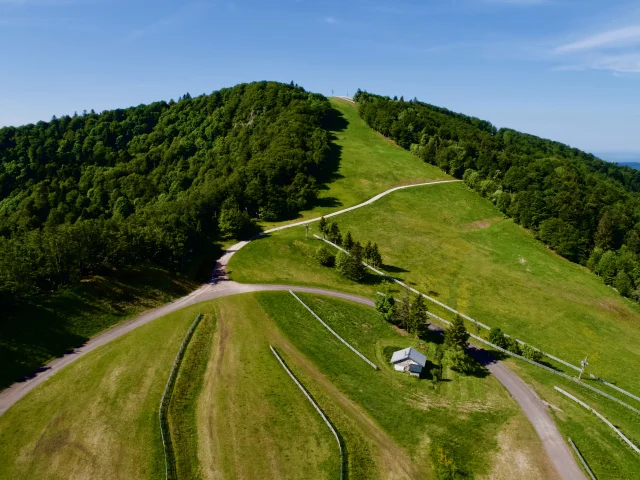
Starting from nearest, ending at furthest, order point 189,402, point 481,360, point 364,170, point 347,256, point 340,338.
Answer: point 189,402 → point 481,360 → point 340,338 → point 347,256 → point 364,170

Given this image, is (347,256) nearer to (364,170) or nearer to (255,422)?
(255,422)

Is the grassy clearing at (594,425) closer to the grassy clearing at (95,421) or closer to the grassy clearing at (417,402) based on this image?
the grassy clearing at (417,402)

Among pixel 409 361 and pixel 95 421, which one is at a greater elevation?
pixel 409 361

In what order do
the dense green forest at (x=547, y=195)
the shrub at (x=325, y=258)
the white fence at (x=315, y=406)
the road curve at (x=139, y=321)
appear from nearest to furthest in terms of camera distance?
the white fence at (x=315, y=406)
the road curve at (x=139, y=321)
the shrub at (x=325, y=258)
the dense green forest at (x=547, y=195)

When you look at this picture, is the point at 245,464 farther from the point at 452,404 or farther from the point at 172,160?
the point at 172,160

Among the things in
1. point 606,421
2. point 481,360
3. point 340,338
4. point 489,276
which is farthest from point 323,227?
point 606,421

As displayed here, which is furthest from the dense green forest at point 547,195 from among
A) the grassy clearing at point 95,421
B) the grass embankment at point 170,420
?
the grassy clearing at point 95,421
